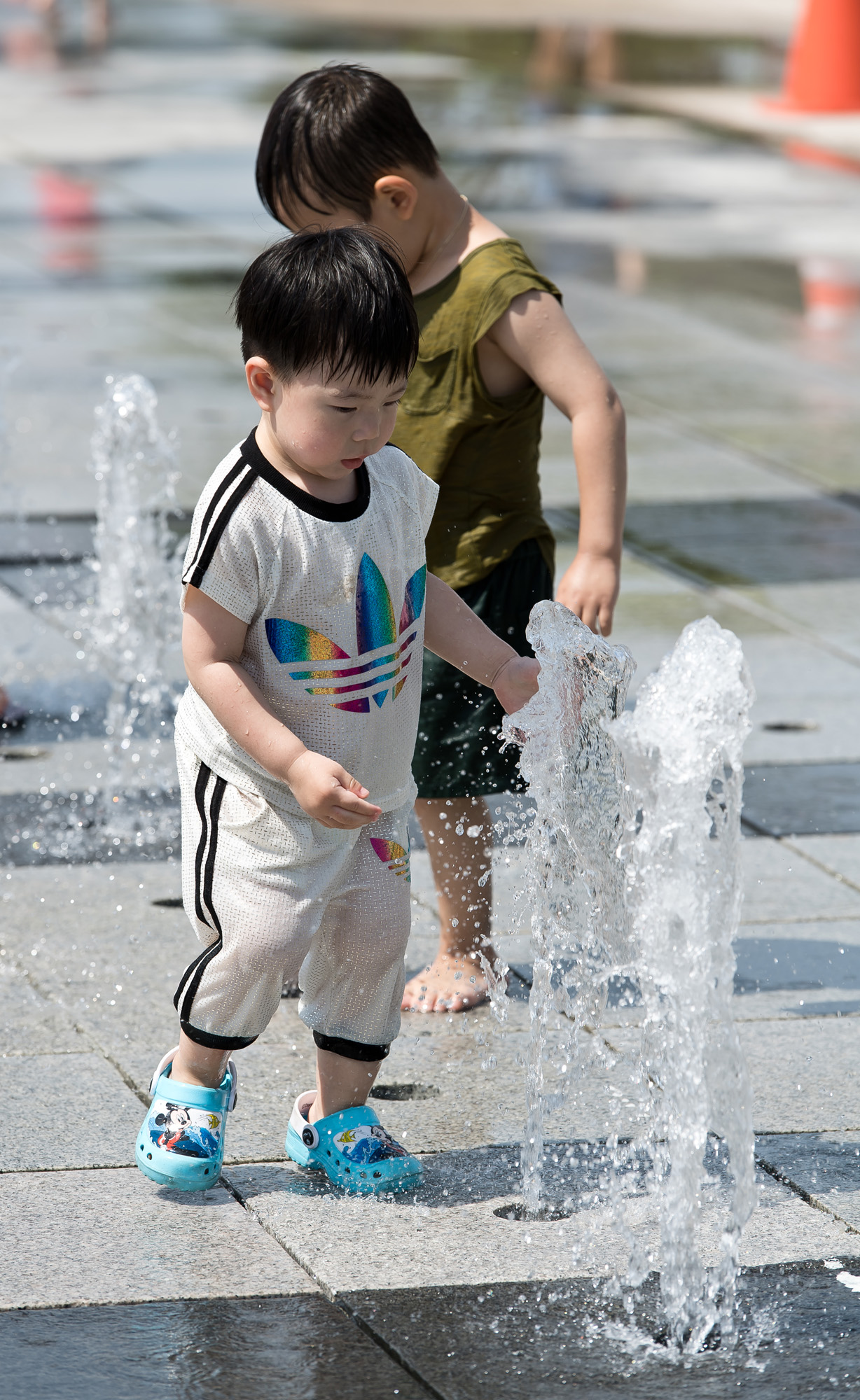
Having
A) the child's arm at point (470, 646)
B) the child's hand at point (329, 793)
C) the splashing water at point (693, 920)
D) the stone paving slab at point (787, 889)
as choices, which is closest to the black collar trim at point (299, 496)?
the child's arm at point (470, 646)

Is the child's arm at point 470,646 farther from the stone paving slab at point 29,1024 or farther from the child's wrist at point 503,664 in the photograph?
the stone paving slab at point 29,1024

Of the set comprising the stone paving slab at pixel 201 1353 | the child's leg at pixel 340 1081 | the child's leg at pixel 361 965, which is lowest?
the stone paving slab at pixel 201 1353

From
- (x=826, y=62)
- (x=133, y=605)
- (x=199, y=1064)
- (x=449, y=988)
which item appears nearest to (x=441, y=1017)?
(x=449, y=988)

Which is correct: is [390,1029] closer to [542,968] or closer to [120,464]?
[542,968]

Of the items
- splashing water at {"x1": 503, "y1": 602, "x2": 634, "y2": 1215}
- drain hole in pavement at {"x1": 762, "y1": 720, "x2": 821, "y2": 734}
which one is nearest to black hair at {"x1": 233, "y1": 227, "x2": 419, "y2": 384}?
splashing water at {"x1": 503, "y1": 602, "x2": 634, "y2": 1215}

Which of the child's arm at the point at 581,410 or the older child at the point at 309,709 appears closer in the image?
the older child at the point at 309,709

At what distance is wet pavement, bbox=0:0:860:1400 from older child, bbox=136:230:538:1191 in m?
0.15

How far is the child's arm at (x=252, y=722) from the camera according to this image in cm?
251

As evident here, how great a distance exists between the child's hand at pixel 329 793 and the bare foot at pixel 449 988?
984 millimetres

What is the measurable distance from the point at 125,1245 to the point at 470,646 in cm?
94

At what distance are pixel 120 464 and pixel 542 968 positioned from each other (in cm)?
288

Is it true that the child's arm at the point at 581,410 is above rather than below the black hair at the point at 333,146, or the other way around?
below

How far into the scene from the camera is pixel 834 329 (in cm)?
957

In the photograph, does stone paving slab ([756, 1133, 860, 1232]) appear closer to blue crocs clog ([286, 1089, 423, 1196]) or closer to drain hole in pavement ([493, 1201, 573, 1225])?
drain hole in pavement ([493, 1201, 573, 1225])
